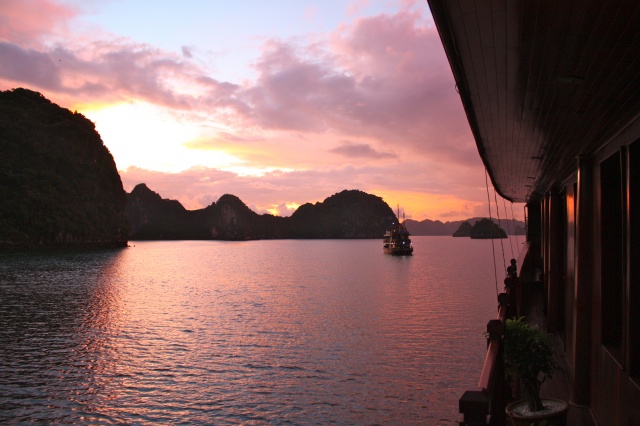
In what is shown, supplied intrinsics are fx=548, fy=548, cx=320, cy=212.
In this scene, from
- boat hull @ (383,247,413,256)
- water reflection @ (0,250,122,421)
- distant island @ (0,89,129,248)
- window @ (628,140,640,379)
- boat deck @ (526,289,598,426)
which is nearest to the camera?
window @ (628,140,640,379)

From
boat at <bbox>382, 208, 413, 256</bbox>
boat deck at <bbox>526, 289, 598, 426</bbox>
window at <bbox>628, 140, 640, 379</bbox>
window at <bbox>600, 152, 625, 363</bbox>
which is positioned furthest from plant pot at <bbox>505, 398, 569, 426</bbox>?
boat at <bbox>382, 208, 413, 256</bbox>

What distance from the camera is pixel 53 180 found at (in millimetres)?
140500

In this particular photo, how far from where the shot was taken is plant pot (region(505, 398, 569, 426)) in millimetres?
6551

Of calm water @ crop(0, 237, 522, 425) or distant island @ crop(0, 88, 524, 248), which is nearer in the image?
calm water @ crop(0, 237, 522, 425)

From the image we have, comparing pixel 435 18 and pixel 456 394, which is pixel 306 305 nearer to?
pixel 456 394

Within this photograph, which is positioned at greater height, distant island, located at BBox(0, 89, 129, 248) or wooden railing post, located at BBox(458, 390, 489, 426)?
distant island, located at BBox(0, 89, 129, 248)

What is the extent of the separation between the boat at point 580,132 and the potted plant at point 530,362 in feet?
2.04

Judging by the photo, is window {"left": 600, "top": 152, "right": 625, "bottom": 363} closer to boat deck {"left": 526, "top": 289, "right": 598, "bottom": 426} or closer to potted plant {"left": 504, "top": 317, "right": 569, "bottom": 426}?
potted plant {"left": 504, "top": 317, "right": 569, "bottom": 426}

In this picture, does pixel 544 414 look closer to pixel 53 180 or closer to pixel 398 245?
pixel 398 245

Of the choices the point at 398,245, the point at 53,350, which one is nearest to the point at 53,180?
the point at 398,245

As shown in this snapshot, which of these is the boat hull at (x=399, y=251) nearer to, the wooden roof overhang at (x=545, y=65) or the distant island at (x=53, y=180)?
the distant island at (x=53, y=180)

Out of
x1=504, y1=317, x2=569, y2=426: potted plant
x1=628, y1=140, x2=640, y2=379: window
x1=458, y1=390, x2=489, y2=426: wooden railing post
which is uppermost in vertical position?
x1=628, y1=140, x2=640, y2=379: window

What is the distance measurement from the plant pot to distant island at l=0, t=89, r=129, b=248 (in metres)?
127

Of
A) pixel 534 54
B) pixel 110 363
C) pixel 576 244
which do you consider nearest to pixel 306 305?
pixel 110 363
